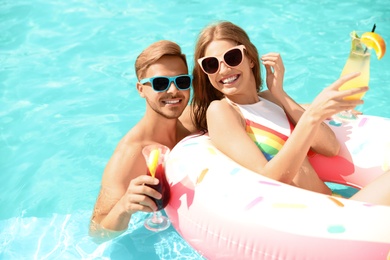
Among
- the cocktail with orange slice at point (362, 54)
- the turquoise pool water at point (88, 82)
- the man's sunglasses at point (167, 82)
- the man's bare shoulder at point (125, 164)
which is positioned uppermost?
the cocktail with orange slice at point (362, 54)

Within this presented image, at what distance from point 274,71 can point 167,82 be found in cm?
75

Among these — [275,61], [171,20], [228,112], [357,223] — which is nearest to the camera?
[357,223]

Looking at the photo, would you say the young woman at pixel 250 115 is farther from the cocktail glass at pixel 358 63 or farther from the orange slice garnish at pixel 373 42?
the orange slice garnish at pixel 373 42

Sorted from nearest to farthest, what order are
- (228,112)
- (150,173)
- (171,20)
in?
(150,173) < (228,112) < (171,20)

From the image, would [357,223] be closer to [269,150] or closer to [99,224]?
[269,150]

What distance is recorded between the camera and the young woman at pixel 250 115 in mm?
2863

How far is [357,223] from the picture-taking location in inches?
98.1

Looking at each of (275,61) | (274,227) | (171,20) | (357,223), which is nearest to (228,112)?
(275,61)

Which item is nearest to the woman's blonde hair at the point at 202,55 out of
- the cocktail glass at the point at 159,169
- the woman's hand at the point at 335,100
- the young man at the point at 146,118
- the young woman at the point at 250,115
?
the young woman at the point at 250,115

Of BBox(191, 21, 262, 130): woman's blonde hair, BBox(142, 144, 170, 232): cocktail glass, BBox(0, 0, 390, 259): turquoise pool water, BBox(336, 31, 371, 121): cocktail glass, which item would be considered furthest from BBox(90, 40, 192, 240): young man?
BBox(336, 31, 371, 121): cocktail glass

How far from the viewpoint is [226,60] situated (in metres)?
3.29

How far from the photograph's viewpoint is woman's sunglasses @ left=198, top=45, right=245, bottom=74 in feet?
10.8

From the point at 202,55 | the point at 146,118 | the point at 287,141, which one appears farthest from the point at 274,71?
the point at 146,118

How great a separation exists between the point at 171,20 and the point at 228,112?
4868 mm
